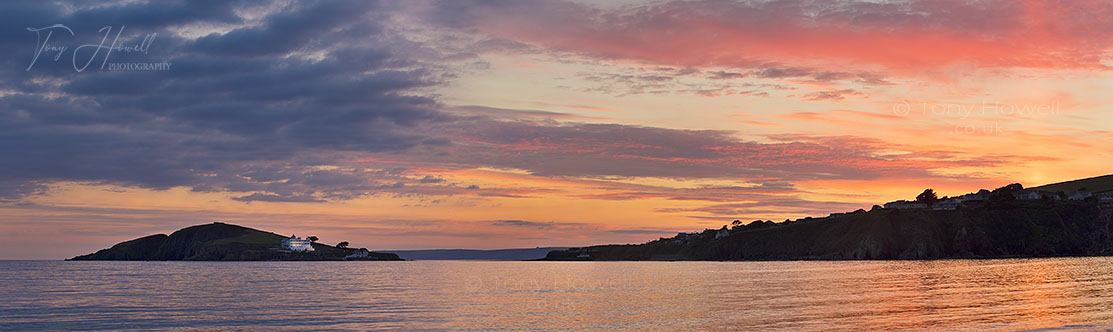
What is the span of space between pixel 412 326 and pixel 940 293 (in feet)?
174

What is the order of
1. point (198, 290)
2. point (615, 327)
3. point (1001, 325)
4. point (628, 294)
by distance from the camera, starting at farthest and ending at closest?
point (198, 290)
point (628, 294)
point (615, 327)
point (1001, 325)

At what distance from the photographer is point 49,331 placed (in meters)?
51.1

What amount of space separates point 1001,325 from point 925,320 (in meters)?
5.16

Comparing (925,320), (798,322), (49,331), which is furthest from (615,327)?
(49,331)

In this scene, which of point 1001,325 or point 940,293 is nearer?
point 1001,325

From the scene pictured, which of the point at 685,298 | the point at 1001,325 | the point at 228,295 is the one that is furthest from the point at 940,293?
the point at 228,295

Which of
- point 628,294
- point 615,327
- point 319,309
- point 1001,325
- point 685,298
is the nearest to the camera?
point 1001,325

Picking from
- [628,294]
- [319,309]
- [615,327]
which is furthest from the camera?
[628,294]

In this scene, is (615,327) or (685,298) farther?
(685,298)

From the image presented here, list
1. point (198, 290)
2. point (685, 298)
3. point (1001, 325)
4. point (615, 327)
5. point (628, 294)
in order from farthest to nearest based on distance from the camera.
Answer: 1. point (198, 290)
2. point (628, 294)
3. point (685, 298)
4. point (615, 327)
5. point (1001, 325)

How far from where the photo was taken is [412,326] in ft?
175

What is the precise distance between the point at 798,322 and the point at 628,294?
104ft

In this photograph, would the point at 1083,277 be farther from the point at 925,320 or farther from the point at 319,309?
the point at 319,309

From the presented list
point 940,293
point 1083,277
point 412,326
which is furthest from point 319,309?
point 1083,277
